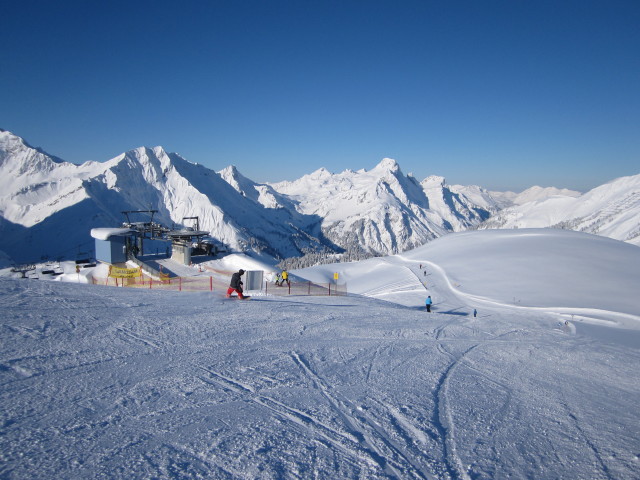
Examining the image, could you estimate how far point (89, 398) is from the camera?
514 centimetres

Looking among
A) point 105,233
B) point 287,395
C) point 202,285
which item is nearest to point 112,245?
point 105,233

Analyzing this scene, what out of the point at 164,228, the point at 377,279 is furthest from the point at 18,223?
the point at 377,279

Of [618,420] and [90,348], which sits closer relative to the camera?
[618,420]

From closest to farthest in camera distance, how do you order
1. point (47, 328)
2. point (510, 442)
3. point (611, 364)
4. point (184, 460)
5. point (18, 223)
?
point (184, 460)
point (510, 442)
point (47, 328)
point (611, 364)
point (18, 223)

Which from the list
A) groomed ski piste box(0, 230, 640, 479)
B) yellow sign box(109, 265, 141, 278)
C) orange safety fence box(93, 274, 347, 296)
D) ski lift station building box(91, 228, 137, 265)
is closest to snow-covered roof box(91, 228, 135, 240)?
ski lift station building box(91, 228, 137, 265)

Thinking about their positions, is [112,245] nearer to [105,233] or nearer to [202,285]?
[105,233]

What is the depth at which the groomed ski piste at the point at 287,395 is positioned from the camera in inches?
161

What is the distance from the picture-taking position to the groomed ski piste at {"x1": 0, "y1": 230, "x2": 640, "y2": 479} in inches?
161

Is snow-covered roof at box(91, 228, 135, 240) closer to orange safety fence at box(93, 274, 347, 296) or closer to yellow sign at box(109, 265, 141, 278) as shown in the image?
yellow sign at box(109, 265, 141, 278)

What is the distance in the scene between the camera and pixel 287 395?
5.70 metres

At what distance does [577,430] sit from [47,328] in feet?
35.1

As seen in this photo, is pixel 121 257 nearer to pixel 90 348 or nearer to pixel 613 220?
pixel 90 348

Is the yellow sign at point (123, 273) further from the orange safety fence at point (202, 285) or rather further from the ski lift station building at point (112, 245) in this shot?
the ski lift station building at point (112, 245)

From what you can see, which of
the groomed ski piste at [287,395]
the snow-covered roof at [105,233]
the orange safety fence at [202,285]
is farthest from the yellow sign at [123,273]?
the groomed ski piste at [287,395]
